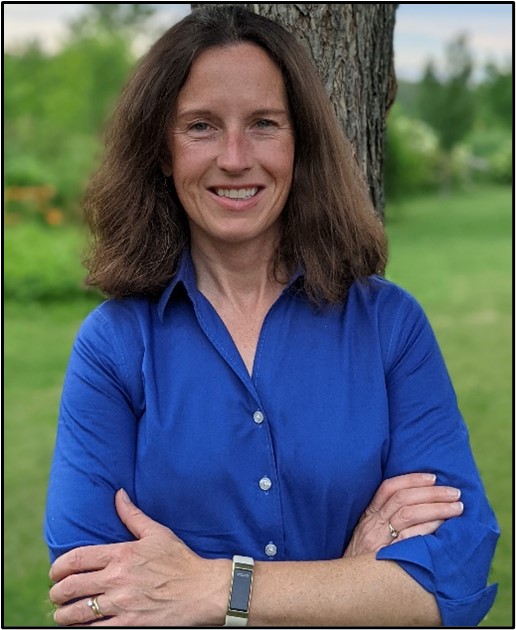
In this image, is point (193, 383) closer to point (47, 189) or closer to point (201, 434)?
point (201, 434)

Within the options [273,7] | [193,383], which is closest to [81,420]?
[193,383]

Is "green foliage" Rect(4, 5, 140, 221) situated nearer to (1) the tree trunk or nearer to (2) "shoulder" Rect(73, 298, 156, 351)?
(1) the tree trunk

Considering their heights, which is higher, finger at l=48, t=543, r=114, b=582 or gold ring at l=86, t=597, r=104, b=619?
finger at l=48, t=543, r=114, b=582

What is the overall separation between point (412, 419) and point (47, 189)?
923 centimetres

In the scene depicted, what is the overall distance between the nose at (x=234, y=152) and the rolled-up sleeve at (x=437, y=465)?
0.47 m

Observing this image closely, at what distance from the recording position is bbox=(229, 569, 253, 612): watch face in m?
1.97

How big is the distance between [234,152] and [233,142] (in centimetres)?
2

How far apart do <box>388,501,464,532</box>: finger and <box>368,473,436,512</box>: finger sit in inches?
1.5

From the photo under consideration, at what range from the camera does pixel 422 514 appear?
2.07 metres

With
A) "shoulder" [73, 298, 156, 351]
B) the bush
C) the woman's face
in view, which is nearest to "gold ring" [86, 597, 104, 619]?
"shoulder" [73, 298, 156, 351]

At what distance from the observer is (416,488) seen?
2.09m

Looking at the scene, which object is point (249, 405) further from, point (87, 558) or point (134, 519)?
point (87, 558)

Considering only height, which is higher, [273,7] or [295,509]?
[273,7]

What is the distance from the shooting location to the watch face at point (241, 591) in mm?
1966
